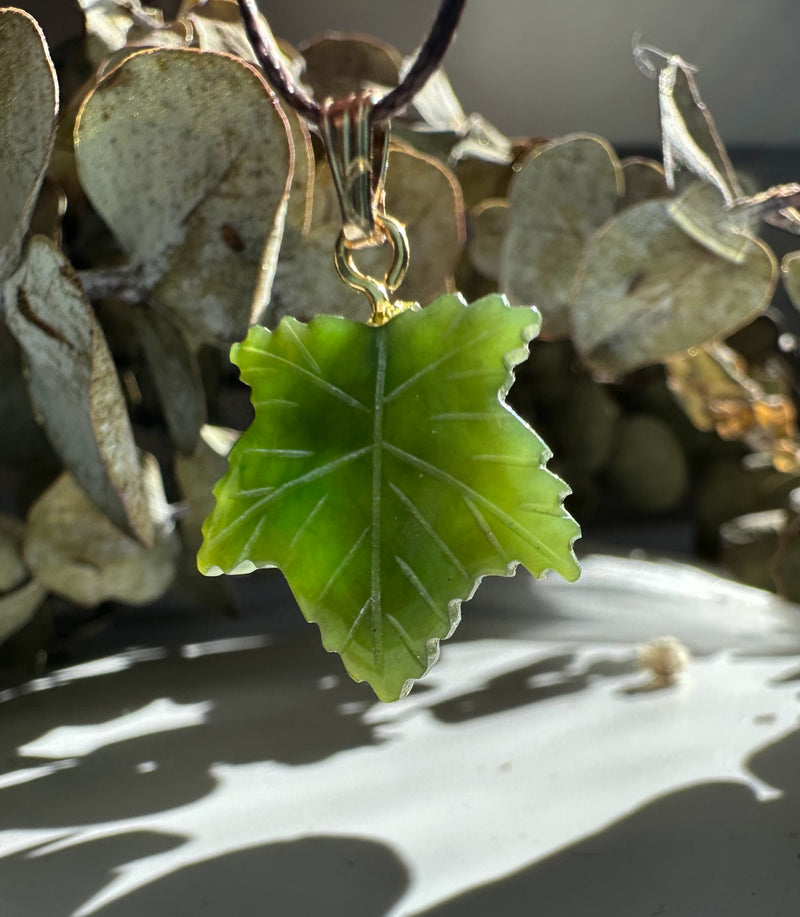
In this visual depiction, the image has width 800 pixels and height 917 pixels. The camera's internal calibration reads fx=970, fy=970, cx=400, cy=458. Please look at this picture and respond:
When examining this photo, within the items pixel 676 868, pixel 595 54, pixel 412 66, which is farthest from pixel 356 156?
pixel 595 54

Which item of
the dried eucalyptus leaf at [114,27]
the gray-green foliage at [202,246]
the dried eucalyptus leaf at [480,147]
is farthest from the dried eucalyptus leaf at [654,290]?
the dried eucalyptus leaf at [114,27]

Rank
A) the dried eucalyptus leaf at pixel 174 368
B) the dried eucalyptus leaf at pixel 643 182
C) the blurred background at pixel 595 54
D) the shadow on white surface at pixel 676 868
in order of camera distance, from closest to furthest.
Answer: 1. the shadow on white surface at pixel 676 868
2. the dried eucalyptus leaf at pixel 174 368
3. the dried eucalyptus leaf at pixel 643 182
4. the blurred background at pixel 595 54

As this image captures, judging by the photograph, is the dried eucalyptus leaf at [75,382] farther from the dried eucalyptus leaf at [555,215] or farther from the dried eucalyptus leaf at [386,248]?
the dried eucalyptus leaf at [555,215]

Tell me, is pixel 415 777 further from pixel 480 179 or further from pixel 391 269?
pixel 480 179

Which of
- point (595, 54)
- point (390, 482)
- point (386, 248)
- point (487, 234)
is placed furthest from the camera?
point (595, 54)

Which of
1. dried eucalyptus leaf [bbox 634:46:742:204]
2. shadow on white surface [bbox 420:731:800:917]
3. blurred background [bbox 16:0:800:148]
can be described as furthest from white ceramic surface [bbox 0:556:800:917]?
blurred background [bbox 16:0:800:148]

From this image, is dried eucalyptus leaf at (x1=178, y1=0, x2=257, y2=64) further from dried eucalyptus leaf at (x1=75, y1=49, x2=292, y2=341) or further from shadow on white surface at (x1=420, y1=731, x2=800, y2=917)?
shadow on white surface at (x1=420, y1=731, x2=800, y2=917)
